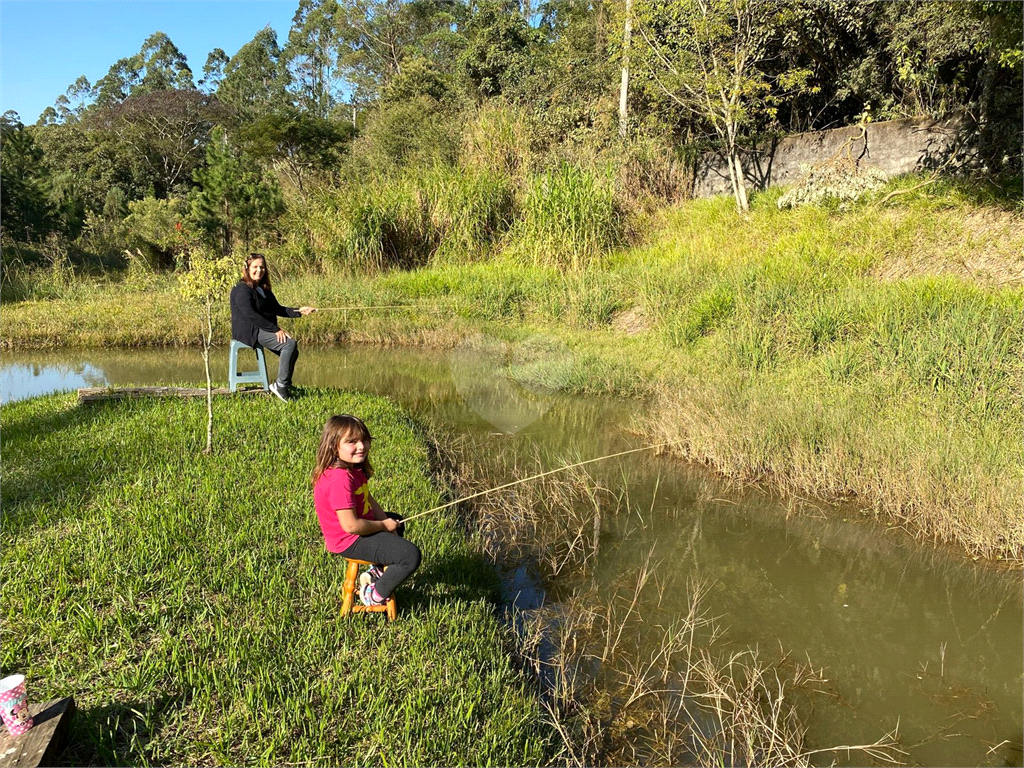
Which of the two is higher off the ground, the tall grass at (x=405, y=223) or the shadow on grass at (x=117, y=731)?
the tall grass at (x=405, y=223)

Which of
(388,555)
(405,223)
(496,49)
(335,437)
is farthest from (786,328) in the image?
(496,49)

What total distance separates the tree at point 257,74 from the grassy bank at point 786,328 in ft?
110

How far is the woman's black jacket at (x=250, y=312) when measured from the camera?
22.2ft

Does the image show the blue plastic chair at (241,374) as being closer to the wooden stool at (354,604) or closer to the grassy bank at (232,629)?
the grassy bank at (232,629)

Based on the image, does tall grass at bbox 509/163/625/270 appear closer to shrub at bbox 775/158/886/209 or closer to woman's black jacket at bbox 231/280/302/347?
shrub at bbox 775/158/886/209

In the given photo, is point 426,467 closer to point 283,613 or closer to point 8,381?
point 283,613

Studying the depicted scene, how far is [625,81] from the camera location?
55.7 ft

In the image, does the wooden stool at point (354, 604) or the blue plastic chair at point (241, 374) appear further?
the blue plastic chair at point (241, 374)

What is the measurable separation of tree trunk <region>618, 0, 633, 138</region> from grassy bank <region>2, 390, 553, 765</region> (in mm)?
13920

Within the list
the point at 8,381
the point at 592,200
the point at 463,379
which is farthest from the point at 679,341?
the point at 8,381

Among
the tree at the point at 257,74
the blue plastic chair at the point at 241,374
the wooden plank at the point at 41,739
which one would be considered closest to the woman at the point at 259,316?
the blue plastic chair at the point at 241,374

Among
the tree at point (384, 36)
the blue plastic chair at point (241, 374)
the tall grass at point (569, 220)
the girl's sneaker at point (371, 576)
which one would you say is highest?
the tree at point (384, 36)

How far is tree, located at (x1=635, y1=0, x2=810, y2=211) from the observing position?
13.7m

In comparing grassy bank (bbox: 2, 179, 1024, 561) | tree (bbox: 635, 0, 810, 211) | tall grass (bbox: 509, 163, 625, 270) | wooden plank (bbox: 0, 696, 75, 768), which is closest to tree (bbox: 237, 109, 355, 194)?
grassy bank (bbox: 2, 179, 1024, 561)
